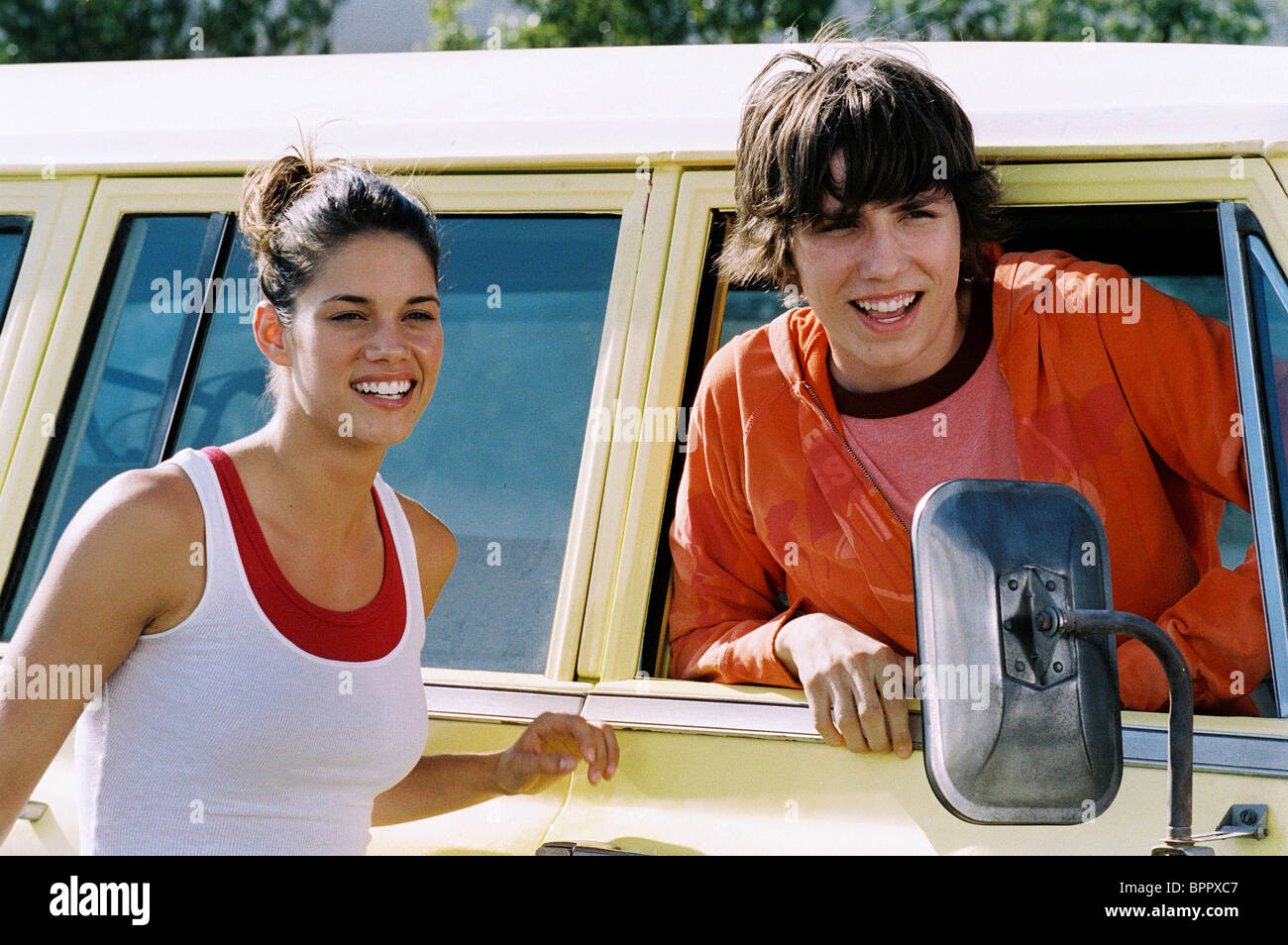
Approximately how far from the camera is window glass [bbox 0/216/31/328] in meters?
2.79

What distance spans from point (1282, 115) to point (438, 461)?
1.49 m

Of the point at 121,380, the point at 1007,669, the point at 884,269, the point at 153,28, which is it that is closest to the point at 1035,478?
the point at 884,269

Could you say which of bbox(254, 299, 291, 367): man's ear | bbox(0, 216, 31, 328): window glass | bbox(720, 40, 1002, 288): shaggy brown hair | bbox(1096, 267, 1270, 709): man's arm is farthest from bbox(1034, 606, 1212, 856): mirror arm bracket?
bbox(0, 216, 31, 328): window glass

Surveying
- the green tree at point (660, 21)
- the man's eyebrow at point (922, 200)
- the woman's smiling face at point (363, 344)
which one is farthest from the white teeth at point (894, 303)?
the green tree at point (660, 21)

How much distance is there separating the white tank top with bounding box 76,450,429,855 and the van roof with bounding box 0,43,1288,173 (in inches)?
37.5

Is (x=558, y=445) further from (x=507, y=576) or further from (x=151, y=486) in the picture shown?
(x=151, y=486)

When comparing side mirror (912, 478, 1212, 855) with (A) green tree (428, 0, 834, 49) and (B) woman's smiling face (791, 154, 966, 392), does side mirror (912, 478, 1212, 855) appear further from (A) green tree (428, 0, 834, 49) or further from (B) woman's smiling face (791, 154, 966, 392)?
(A) green tree (428, 0, 834, 49)

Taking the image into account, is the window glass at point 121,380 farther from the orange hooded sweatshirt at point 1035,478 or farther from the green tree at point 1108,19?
the green tree at point 1108,19

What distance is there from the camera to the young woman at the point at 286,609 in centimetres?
190

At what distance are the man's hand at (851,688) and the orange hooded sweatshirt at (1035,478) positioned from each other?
0.09 meters

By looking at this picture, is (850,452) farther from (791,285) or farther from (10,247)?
(10,247)

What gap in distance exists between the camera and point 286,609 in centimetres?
200
